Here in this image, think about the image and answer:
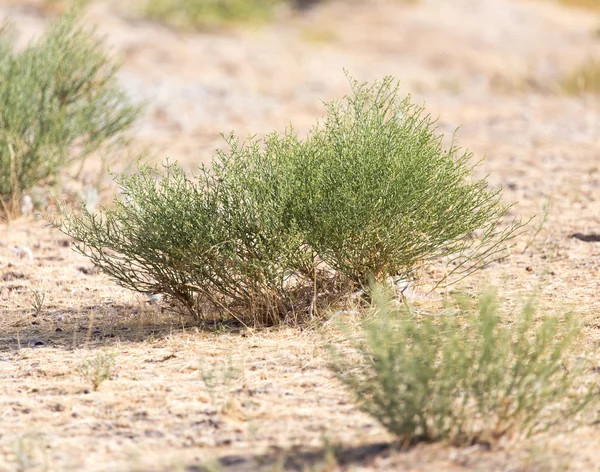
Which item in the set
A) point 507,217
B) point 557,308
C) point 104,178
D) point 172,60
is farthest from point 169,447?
point 172,60

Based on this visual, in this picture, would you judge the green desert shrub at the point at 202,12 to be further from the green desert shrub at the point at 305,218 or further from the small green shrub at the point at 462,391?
the small green shrub at the point at 462,391

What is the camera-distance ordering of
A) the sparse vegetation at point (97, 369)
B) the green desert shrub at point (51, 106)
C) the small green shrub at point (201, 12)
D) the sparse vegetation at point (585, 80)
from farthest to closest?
the small green shrub at point (201, 12) → the sparse vegetation at point (585, 80) → the green desert shrub at point (51, 106) → the sparse vegetation at point (97, 369)

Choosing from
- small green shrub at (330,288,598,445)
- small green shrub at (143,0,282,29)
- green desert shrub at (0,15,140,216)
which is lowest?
small green shrub at (330,288,598,445)

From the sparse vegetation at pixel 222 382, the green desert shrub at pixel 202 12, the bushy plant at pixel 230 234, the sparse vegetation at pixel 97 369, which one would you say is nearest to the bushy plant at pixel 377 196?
the bushy plant at pixel 230 234

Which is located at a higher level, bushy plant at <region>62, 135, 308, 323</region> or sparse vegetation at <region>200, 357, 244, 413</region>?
bushy plant at <region>62, 135, 308, 323</region>

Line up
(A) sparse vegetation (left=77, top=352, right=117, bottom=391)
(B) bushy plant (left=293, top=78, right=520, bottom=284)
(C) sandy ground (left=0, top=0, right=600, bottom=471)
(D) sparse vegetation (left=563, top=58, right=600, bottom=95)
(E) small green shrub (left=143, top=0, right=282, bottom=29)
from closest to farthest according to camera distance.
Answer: (C) sandy ground (left=0, top=0, right=600, bottom=471) < (A) sparse vegetation (left=77, top=352, right=117, bottom=391) < (B) bushy plant (left=293, top=78, right=520, bottom=284) < (D) sparse vegetation (left=563, top=58, right=600, bottom=95) < (E) small green shrub (left=143, top=0, right=282, bottom=29)

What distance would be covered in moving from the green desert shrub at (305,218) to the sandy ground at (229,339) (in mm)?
293

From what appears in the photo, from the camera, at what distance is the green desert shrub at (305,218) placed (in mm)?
4848

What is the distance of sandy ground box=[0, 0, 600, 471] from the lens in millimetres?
3441

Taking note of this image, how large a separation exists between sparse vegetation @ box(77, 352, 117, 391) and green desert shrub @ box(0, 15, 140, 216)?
3249mm

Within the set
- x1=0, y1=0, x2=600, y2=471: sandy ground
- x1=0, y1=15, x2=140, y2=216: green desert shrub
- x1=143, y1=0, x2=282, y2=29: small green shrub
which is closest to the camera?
x1=0, y1=0, x2=600, y2=471: sandy ground

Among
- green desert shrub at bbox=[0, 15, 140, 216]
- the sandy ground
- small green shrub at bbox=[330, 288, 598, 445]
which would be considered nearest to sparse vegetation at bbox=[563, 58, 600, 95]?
the sandy ground

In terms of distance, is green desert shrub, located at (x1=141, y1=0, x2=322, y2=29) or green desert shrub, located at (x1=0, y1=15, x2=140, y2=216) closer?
green desert shrub, located at (x1=0, y1=15, x2=140, y2=216)

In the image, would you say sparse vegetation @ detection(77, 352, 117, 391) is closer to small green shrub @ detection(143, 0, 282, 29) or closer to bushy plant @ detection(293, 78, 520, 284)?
bushy plant @ detection(293, 78, 520, 284)
